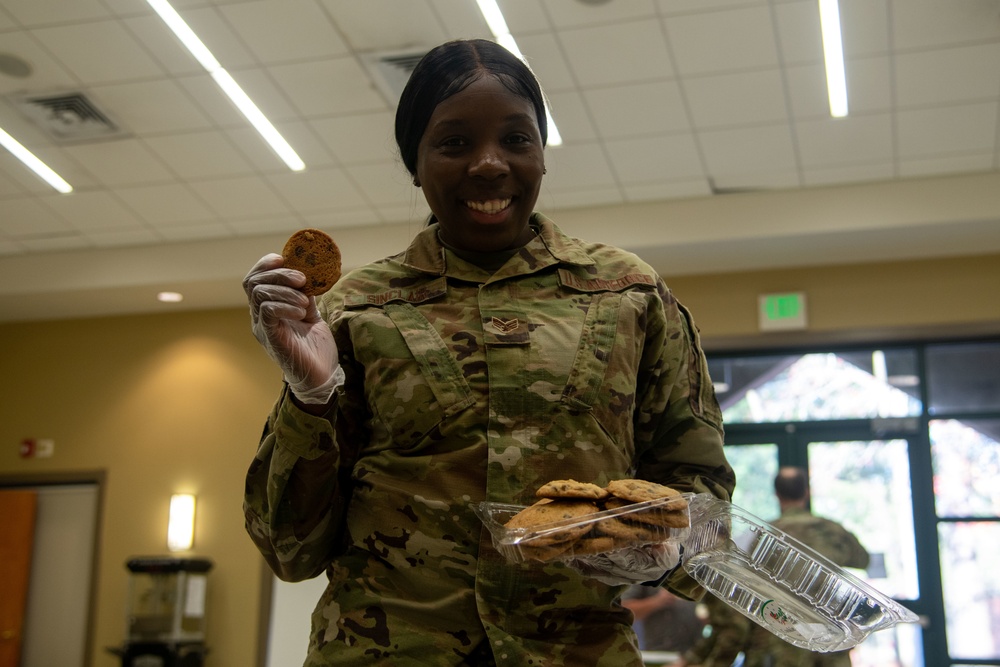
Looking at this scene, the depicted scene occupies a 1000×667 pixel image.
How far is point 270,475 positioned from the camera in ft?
4.25

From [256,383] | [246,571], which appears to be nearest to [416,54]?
[256,383]

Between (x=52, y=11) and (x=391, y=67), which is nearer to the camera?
(x=52, y=11)

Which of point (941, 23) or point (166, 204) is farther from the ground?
point (941, 23)

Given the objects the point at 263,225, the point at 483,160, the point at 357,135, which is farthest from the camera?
the point at 263,225

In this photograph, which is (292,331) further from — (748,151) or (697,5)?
(748,151)

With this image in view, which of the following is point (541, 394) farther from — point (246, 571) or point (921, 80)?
point (246, 571)

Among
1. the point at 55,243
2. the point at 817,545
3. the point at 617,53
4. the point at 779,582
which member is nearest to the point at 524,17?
the point at 617,53

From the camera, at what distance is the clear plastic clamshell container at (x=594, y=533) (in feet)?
3.57

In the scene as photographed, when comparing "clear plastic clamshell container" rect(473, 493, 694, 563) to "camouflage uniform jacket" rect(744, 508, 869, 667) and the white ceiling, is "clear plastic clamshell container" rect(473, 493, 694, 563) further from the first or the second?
the white ceiling

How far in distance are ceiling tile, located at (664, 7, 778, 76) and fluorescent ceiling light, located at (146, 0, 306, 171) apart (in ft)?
7.86

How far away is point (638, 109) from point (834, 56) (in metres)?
1.09

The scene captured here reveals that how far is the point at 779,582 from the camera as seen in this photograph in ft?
4.06

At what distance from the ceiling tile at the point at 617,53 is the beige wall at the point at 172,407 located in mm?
2553

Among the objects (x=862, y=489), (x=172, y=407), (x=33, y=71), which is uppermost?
(x=33, y=71)
